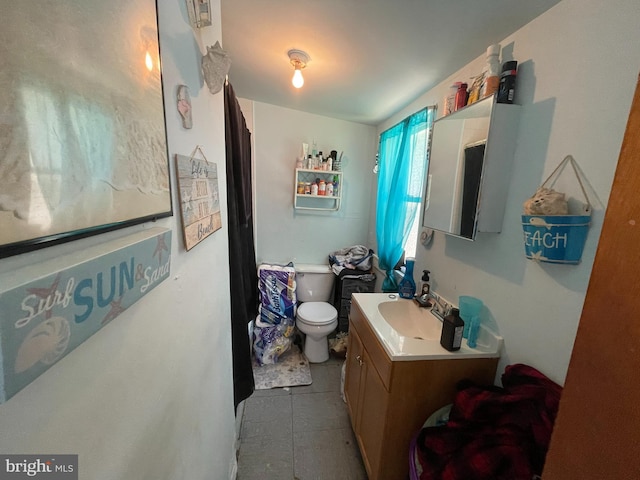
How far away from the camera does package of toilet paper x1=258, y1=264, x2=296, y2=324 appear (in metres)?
2.14

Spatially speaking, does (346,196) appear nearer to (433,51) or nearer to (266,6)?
(433,51)

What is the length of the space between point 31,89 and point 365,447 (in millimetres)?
1713

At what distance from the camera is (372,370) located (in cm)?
123

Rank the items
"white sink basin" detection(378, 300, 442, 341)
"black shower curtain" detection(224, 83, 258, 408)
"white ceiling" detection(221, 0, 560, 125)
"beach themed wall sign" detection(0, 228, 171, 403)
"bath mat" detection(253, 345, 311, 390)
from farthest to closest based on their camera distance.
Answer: "bath mat" detection(253, 345, 311, 390), "white sink basin" detection(378, 300, 442, 341), "black shower curtain" detection(224, 83, 258, 408), "white ceiling" detection(221, 0, 560, 125), "beach themed wall sign" detection(0, 228, 171, 403)

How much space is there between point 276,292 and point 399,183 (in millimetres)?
1372

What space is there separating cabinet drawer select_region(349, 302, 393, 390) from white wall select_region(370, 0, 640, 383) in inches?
19.2

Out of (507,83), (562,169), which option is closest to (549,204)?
(562,169)


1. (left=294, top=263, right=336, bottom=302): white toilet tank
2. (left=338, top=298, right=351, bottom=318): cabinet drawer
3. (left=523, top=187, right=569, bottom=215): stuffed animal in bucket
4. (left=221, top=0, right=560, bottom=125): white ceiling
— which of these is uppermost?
(left=221, top=0, right=560, bottom=125): white ceiling

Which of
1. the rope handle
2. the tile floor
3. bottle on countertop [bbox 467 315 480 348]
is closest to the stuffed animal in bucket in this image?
the rope handle

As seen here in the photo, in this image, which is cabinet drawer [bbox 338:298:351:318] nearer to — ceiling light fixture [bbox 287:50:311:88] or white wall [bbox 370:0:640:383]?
white wall [bbox 370:0:640:383]

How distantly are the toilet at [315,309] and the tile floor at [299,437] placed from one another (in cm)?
29

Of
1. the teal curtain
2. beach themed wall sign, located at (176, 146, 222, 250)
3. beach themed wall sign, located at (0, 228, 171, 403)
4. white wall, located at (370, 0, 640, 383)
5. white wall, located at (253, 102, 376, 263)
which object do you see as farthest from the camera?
white wall, located at (253, 102, 376, 263)

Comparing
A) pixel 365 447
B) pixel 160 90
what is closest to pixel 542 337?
pixel 365 447

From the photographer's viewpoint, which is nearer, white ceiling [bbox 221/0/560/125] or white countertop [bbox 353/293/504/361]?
white ceiling [bbox 221/0/560/125]
